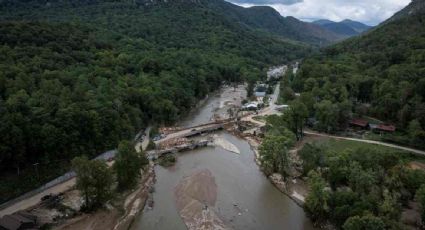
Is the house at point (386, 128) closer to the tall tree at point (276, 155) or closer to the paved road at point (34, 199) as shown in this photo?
the tall tree at point (276, 155)

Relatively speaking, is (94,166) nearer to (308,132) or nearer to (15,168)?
(15,168)

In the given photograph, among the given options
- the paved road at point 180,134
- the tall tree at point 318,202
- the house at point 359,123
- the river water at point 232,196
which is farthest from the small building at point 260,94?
the tall tree at point 318,202

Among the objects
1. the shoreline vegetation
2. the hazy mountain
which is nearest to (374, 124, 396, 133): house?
the hazy mountain

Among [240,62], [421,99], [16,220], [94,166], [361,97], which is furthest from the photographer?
[240,62]

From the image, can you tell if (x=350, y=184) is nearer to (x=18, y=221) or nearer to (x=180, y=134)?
(x=18, y=221)

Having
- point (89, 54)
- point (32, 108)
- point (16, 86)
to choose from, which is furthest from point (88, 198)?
point (89, 54)
